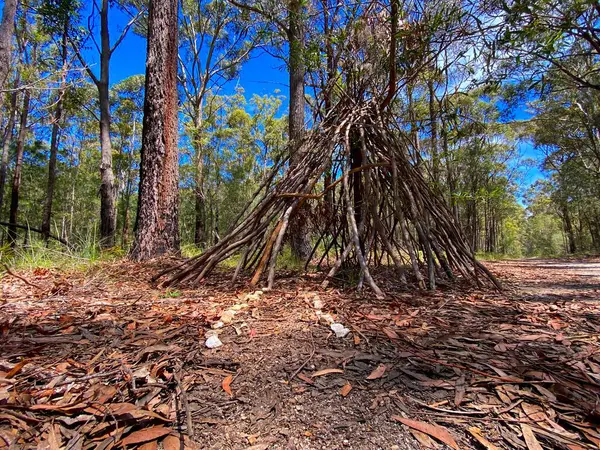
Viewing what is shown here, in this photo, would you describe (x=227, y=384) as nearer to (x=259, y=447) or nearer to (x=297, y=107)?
(x=259, y=447)

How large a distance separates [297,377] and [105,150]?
776 cm

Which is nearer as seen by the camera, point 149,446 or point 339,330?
point 149,446

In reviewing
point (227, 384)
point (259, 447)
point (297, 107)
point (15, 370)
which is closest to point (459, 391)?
point (259, 447)

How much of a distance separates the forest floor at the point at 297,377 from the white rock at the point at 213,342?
0.12 feet

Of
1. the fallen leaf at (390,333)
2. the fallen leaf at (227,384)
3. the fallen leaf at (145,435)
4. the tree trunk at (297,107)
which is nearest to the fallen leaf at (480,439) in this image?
the fallen leaf at (390,333)

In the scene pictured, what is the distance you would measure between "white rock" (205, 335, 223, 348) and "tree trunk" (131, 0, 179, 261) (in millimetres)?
2496

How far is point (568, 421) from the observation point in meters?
0.78

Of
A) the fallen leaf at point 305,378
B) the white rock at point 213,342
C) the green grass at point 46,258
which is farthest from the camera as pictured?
the green grass at point 46,258

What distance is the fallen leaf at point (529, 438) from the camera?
0.71 meters

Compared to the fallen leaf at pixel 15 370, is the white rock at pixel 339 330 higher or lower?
higher

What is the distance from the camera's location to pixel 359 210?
3.00m

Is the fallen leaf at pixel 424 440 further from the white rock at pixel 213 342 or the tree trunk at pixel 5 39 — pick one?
the tree trunk at pixel 5 39

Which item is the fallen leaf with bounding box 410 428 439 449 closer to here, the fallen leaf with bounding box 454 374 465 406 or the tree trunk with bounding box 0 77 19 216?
the fallen leaf with bounding box 454 374 465 406

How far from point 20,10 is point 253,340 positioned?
13.4 metres
